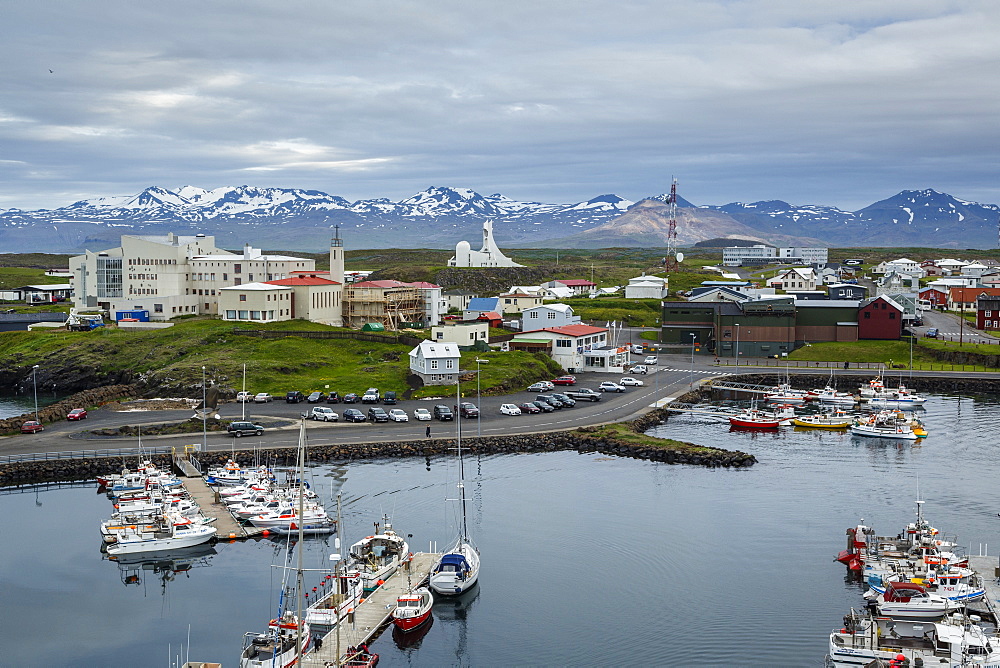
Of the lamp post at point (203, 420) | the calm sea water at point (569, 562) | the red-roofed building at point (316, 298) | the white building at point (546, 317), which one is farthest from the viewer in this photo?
the red-roofed building at point (316, 298)

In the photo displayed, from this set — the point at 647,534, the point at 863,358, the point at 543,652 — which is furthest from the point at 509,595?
the point at 863,358

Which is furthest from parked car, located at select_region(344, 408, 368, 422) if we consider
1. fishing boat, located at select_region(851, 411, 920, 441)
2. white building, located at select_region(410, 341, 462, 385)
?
fishing boat, located at select_region(851, 411, 920, 441)

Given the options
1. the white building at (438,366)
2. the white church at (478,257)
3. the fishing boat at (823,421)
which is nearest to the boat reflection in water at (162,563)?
the white building at (438,366)

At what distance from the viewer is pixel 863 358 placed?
74.2 meters

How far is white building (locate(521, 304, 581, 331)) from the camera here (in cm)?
7531

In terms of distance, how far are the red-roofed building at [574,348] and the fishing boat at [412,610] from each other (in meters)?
41.3

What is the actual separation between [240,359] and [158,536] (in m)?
30.4

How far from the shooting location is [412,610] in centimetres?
2816

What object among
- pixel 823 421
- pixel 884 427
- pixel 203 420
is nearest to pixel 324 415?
pixel 203 420

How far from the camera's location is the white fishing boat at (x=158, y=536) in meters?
34.8

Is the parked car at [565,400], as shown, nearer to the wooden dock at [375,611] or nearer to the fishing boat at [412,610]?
the wooden dock at [375,611]

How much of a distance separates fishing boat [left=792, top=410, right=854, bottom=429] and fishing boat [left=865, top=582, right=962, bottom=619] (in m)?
29.1

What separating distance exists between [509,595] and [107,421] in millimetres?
30096

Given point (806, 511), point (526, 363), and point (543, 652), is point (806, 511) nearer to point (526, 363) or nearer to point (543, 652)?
point (543, 652)
